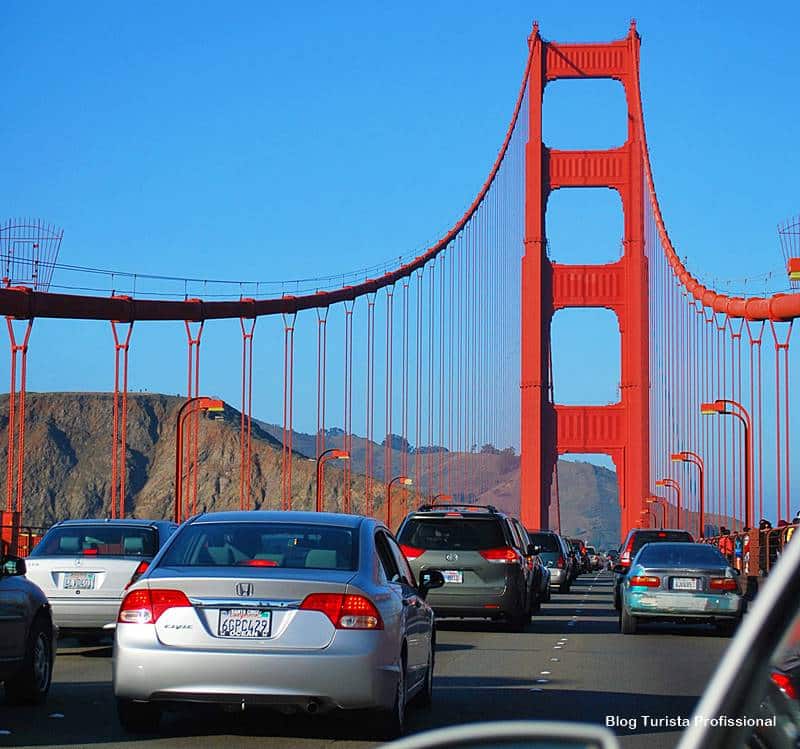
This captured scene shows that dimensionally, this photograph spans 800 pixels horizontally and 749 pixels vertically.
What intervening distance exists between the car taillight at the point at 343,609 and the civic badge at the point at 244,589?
0.30 metres

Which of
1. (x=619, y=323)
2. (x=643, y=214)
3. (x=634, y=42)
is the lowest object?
(x=619, y=323)

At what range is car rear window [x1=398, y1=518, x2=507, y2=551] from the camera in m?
21.9

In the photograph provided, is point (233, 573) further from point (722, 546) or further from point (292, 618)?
point (722, 546)

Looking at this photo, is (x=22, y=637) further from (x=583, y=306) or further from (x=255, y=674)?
(x=583, y=306)

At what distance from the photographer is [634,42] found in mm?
76688

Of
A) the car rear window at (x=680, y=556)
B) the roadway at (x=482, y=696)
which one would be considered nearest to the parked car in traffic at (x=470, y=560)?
the roadway at (x=482, y=696)

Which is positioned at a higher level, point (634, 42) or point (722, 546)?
point (634, 42)

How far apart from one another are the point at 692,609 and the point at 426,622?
1100 cm

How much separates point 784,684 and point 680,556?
20526 mm

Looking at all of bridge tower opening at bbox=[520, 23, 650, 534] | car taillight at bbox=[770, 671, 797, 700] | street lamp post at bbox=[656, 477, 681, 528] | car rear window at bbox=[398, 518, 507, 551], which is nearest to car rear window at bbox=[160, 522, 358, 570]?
car taillight at bbox=[770, 671, 797, 700]

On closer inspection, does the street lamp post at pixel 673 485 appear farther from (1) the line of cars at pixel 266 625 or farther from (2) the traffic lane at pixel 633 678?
(1) the line of cars at pixel 266 625

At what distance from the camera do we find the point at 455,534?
2206cm

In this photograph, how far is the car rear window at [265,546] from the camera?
9930 mm

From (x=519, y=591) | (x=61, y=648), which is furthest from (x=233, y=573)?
(x=519, y=591)
